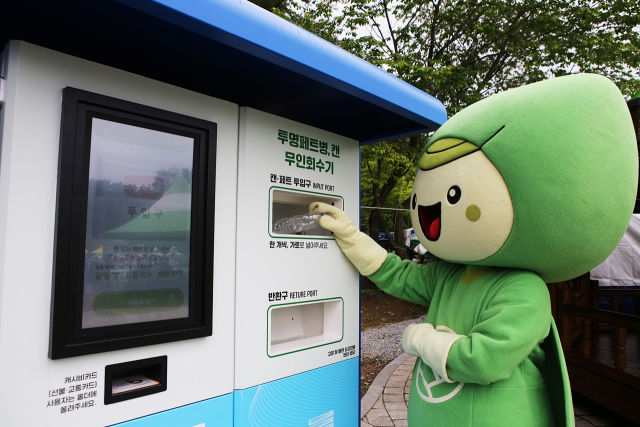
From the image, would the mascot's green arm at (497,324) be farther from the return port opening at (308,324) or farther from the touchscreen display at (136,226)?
the touchscreen display at (136,226)

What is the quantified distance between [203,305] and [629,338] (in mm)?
5898

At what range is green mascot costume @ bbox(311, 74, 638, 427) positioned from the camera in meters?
1.61

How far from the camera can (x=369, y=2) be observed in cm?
745

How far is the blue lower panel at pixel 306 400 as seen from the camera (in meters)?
1.75

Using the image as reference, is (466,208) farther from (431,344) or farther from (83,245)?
(83,245)

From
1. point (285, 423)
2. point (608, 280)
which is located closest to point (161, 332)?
point (285, 423)

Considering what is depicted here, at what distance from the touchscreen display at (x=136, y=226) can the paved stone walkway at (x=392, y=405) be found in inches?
102

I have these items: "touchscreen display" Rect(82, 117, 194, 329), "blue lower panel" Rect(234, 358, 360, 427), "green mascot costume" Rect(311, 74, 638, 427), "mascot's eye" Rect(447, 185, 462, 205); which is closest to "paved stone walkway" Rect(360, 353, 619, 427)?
"blue lower panel" Rect(234, 358, 360, 427)

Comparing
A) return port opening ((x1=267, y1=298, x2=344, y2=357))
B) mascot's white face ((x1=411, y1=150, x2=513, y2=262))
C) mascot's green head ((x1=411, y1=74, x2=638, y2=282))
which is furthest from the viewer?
return port opening ((x1=267, y1=298, x2=344, y2=357))

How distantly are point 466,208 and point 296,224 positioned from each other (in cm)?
94

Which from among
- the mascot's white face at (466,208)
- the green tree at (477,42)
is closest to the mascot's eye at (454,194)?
the mascot's white face at (466,208)

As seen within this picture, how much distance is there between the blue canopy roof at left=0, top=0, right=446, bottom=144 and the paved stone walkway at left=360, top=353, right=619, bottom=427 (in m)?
2.64

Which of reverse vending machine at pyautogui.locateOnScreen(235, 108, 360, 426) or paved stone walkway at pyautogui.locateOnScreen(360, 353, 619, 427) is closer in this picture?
reverse vending machine at pyautogui.locateOnScreen(235, 108, 360, 426)

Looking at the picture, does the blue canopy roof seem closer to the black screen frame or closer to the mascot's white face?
the black screen frame
